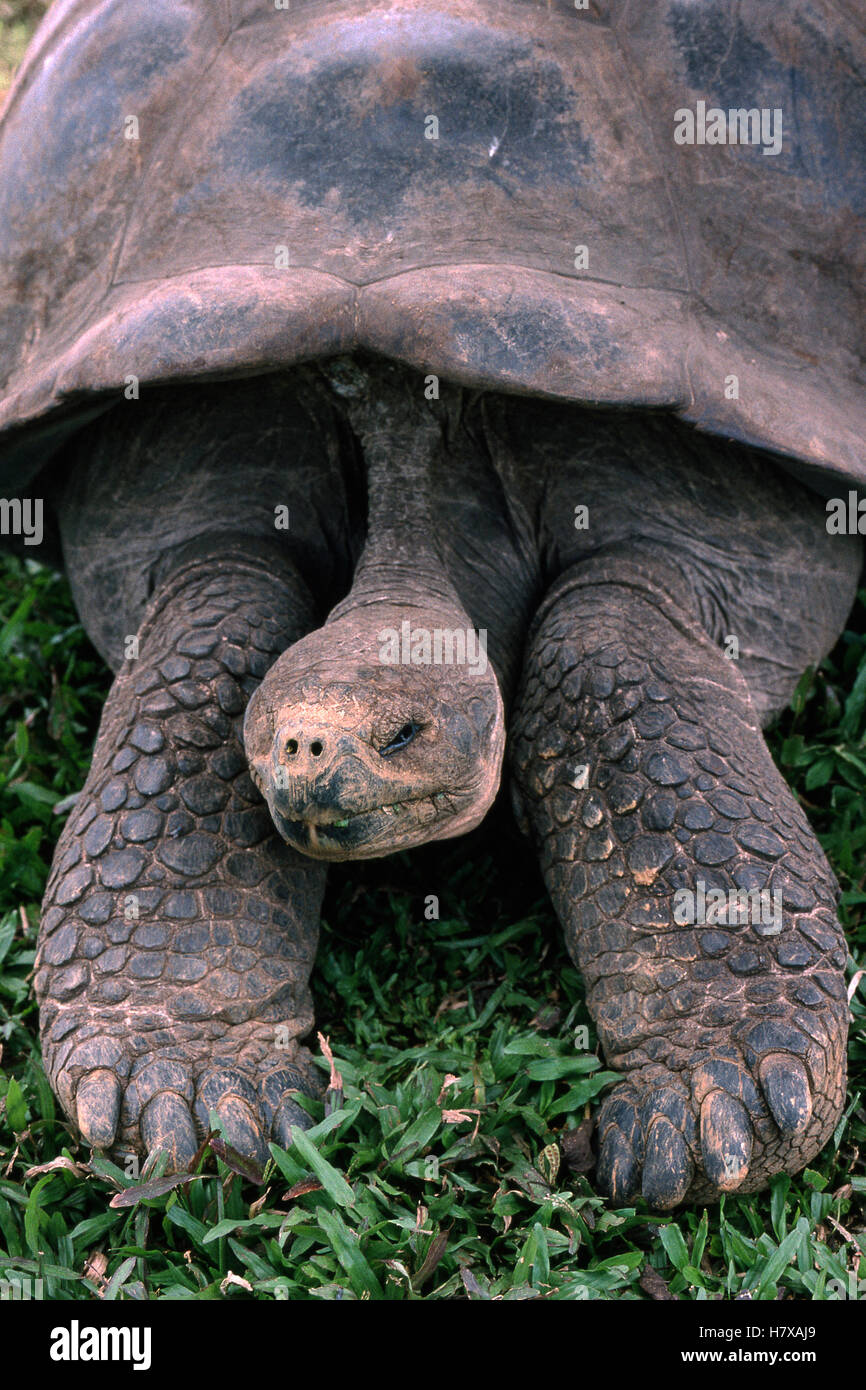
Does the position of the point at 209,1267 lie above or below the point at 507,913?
below

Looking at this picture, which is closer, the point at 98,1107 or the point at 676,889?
the point at 98,1107

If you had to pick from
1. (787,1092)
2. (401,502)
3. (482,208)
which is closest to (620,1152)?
(787,1092)

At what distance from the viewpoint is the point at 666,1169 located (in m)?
2.12

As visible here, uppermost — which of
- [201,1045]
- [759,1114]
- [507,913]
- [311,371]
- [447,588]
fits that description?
[311,371]

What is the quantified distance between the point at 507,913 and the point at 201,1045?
0.78 m

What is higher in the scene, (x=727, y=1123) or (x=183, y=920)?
(x=183, y=920)

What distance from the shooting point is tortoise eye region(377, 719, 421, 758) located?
2.21 m

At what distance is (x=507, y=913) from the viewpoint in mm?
2838

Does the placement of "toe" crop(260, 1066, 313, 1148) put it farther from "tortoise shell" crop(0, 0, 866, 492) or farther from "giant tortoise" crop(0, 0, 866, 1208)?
"tortoise shell" crop(0, 0, 866, 492)

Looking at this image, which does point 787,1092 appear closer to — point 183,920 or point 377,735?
point 377,735

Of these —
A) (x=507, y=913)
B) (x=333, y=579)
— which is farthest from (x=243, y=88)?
(x=507, y=913)

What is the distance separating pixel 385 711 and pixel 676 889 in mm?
645
